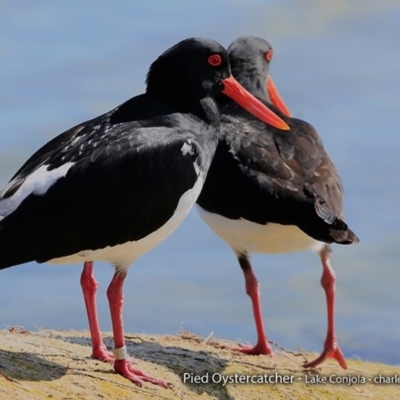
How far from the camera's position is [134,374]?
32.0 feet

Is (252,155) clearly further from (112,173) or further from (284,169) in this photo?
(112,173)

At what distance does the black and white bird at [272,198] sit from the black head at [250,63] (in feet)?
5.69

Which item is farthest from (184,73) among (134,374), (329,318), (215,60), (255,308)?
(329,318)

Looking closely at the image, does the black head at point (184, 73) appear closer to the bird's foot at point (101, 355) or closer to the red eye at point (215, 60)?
the red eye at point (215, 60)

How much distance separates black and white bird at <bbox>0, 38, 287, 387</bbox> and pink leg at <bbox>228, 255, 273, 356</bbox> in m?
2.33

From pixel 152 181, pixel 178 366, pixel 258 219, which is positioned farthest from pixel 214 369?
pixel 152 181

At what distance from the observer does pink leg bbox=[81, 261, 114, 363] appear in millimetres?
10094

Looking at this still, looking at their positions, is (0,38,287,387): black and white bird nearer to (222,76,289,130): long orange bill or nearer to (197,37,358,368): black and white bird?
(222,76,289,130): long orange bill

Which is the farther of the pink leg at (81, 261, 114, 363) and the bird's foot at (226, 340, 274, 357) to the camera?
the bird's foot at (226, 340, 274, 357)

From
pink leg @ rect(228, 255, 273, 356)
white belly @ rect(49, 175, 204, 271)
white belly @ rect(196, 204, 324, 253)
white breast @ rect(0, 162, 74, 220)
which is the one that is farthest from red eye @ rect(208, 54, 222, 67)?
pink leg @ rect(228, 255, 273, 356)

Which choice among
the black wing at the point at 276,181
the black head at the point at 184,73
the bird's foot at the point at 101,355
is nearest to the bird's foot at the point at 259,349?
the black wing at the point at 276,181

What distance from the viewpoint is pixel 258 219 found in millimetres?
11211

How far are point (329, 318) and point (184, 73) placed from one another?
332cm

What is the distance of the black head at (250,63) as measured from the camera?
14.3m
